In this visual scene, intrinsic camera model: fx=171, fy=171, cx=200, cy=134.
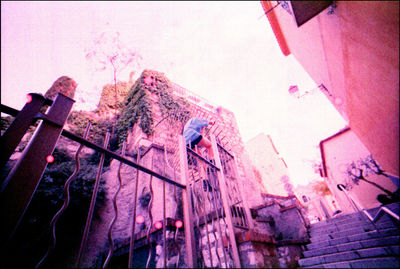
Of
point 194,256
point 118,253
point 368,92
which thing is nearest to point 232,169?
point 194,256

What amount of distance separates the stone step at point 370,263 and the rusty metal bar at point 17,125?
444 cm

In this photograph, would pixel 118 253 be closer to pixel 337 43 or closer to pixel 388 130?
pixel 388 130

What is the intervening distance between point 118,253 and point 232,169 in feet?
10.5

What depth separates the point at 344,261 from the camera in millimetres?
3051

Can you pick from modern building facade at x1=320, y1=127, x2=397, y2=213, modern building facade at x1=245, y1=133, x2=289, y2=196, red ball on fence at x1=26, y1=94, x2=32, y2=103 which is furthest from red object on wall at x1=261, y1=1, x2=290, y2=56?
modern building facade at x1=245, y1=133, x2=289, y2=196

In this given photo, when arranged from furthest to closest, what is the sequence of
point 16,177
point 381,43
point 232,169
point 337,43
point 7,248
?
point 232,169
point 337,43
point 381,43
point 16,177
point 7,248

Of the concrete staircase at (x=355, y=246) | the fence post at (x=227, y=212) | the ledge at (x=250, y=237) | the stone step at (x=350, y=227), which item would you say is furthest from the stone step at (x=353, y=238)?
the fence post at (x=227, y=212)

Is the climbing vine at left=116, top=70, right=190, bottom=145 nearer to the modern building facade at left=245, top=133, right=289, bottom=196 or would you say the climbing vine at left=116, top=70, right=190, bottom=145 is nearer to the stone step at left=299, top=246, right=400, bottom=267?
the stone step at left=299, top=246, right=400, bottom=267

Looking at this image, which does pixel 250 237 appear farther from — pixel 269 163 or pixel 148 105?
pixel 269 163

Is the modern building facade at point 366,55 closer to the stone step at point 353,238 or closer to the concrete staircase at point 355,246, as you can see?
the stone step at point 353,238

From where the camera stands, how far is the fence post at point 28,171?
0.85m

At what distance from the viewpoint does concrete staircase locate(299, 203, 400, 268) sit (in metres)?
2.76

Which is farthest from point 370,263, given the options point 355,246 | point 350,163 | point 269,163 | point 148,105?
point 269,163

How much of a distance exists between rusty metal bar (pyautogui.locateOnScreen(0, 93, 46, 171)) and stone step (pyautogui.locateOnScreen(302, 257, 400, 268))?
4.44 metres
